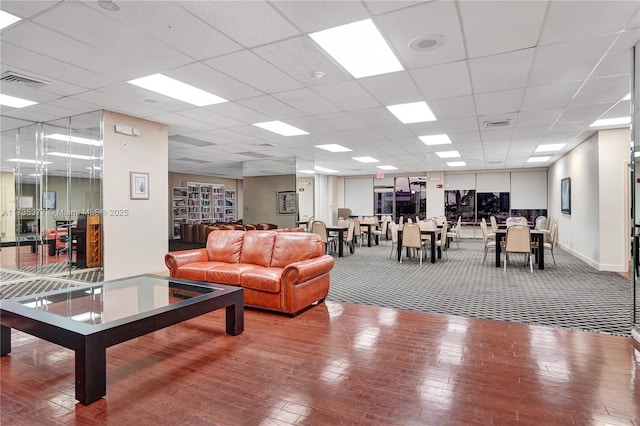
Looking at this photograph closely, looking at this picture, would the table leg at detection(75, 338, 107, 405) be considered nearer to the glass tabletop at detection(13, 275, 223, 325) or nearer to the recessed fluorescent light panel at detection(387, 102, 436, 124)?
the glass tabletop at detection(13, 275, 223, 325)

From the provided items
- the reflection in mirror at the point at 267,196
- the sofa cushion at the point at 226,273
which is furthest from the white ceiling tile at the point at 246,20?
the reflection in mirror at the point at 267,196

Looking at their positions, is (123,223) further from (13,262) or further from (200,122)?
(13,262)

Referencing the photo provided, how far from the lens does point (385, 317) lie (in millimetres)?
3816

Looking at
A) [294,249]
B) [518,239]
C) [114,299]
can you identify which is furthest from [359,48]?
[518,239]

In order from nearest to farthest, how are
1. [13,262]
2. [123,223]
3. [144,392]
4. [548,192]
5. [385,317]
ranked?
[144,392] < [385,317] < [123,223] < [13,262] < [548,192]

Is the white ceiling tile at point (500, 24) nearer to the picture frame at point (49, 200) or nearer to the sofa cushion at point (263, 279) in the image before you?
the sofa cushion at point (263, 279)

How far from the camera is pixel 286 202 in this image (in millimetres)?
12711

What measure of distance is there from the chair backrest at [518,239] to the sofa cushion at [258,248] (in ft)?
15.8

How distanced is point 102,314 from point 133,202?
356 centimetres

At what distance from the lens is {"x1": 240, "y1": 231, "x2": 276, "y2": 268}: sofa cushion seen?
Result: 459 centimetres

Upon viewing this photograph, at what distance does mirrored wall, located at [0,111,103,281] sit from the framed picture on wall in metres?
6.96

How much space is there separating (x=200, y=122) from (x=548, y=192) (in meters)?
12.2

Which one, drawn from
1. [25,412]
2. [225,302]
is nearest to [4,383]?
[25,412]

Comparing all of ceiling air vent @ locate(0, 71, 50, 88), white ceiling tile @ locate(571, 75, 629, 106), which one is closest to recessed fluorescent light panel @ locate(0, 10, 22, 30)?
ceiling air vent @ locate(0, 71, 50, 88)
